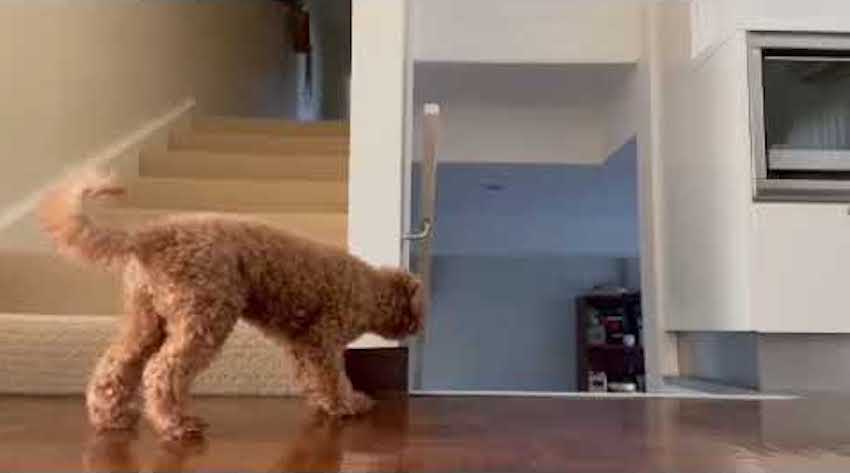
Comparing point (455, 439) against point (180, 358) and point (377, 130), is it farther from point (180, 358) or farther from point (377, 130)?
point (377, 130)

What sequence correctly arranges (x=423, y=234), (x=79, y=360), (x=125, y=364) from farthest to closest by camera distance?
(x=423, y=234) < (x=79, y=360) < (x=125, y=364)

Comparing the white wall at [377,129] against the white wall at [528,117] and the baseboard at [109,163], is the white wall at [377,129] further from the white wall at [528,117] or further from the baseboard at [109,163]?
the white wall at [528,117]

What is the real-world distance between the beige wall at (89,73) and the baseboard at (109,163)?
2 cm

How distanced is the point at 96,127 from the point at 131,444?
7.15ft

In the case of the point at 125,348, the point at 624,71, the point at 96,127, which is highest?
the point at 624,71

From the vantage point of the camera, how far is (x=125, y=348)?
1151 millimetres

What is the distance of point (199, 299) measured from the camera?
1.07 m

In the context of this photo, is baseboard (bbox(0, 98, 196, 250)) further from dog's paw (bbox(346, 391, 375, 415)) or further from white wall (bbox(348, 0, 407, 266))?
dog's paw (bbox(346, 391, 375, 415))

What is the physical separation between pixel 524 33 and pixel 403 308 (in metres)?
2.28

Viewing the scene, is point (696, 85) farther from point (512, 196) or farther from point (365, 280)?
point (512, 196)

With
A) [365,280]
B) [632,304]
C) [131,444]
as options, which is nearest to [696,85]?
[365,280]

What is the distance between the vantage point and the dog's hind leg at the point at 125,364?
1.15 metres

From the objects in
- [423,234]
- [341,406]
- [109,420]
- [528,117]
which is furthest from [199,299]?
[528,117]

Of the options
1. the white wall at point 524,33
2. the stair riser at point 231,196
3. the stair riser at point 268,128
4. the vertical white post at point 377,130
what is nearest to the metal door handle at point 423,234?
the vertical white post at point 377,130
